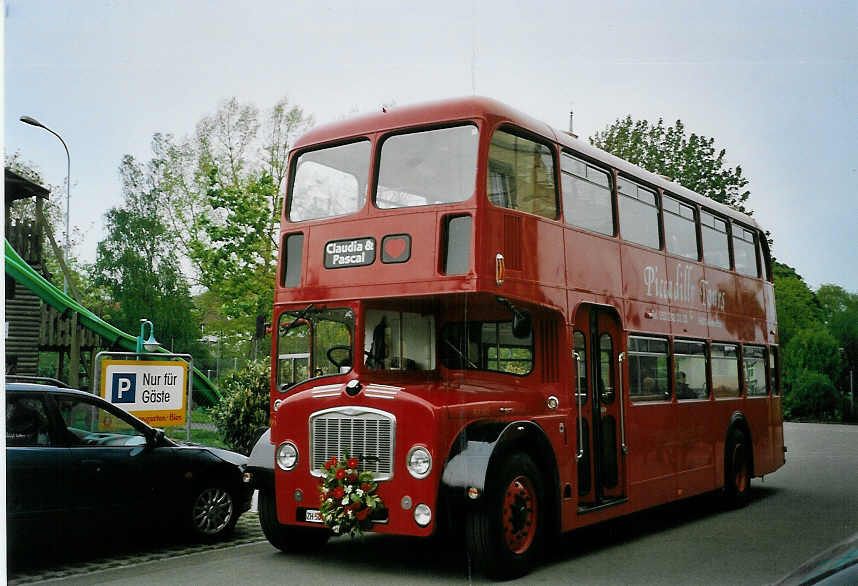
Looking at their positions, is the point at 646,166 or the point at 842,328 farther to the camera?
the point at 646,166

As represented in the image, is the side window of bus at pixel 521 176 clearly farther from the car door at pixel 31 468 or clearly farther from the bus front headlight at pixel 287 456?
the car door at pixel 31 468

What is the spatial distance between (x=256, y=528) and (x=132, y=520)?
6.93 feet

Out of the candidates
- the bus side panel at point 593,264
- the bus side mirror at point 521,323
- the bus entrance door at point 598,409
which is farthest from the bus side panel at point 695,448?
the bus side mirror at point 521,323

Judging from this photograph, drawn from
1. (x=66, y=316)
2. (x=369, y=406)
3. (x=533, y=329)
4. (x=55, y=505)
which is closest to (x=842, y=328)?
(x=533, y=329)

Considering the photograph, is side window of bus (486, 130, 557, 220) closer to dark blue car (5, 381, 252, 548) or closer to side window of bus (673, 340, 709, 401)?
side window of bus (673, 340, 709, 401)

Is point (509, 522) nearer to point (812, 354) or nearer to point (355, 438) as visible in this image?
point (355, 438)

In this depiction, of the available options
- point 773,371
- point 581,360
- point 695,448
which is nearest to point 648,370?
point 581,360

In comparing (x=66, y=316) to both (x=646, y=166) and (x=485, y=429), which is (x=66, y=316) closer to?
(x=485, y=429)

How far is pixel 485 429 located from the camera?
766 cm

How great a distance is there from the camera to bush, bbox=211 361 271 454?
1329cm

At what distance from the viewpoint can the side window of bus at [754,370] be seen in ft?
43.1

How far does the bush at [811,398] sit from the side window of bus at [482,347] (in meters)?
4.47

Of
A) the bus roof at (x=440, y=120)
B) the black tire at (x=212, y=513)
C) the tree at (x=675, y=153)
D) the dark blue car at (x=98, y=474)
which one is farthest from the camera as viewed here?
the tree at (x=675, y=153)

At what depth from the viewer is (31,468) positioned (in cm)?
748
